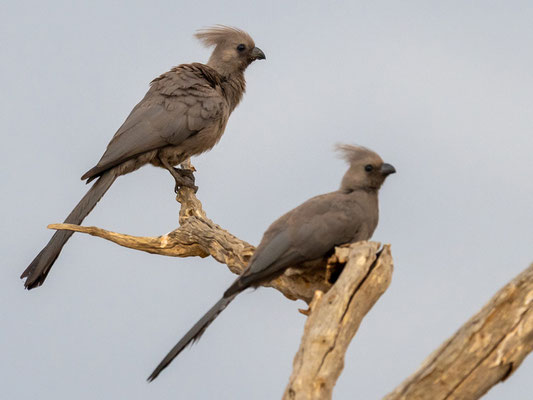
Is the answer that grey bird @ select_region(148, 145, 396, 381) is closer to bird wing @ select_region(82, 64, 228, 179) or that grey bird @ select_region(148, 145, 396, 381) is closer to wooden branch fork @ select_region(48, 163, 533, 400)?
wooden branch fork @ select_region(48, 163, 533, 400)

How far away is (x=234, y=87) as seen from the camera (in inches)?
328

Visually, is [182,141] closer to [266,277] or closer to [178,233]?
[178,233]

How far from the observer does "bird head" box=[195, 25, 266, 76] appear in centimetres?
839

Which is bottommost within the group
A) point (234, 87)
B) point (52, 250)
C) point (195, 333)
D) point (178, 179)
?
point (195, 333)

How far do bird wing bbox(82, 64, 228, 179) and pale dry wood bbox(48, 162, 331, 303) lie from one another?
639 millimetres

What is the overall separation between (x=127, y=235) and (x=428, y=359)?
3.24m

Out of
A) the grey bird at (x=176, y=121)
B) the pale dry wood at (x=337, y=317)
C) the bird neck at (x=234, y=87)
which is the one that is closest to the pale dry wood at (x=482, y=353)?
the pale dry wood at (x=337, y=317)

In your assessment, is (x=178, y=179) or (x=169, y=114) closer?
(x=169, y=114)

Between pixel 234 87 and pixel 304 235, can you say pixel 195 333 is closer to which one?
pixel 304 235

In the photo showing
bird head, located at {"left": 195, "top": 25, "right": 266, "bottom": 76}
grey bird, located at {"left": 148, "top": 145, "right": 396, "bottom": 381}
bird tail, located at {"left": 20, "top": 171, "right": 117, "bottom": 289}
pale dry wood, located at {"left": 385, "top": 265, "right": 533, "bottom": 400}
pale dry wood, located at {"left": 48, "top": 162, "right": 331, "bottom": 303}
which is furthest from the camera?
bird head, located at {"left": 195, "top": 25, "right": 266, "bottom": 76}

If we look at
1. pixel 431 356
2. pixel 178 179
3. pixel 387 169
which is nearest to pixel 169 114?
pixel 178 179

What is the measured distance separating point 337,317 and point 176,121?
10.9ft

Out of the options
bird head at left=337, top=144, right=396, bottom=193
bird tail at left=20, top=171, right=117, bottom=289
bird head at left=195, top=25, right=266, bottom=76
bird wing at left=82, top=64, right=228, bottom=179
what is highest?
bird head at left=195, top=25, right=266, bottom=76

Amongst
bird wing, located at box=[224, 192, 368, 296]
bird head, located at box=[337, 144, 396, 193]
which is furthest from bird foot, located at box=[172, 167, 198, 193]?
bird wing, located at box=[224, 192, 368, 296]
